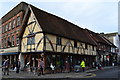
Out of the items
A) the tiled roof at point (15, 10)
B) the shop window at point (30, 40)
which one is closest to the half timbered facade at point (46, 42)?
the shop window at point (30, 40)

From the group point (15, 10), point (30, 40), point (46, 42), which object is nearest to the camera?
point (46, 42)

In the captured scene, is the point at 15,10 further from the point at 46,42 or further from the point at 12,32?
the point at 46,42

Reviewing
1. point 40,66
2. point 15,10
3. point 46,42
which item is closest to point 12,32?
point 15,10

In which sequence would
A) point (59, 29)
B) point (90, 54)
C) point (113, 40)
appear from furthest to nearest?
point (113, 40) < point (90, 54) < point (59, 29)

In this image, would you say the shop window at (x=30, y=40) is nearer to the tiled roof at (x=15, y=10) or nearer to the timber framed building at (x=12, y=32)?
the timber framed building at (x=12, y=32)

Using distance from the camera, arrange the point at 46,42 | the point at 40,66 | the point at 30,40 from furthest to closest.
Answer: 1. the point at 30,40
2. the point at 46,42
3. the point at 40,66

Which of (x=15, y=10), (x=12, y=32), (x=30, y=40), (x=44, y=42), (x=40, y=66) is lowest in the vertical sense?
(x=40, y=66)

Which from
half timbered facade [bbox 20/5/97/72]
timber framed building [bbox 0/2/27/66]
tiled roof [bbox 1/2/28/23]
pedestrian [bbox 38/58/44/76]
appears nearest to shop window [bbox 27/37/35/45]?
half timbered facade [bbox 20/5/97/72]

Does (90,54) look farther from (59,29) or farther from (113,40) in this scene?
(113,40)

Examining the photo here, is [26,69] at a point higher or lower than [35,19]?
lower

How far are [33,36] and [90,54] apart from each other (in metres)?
13.0

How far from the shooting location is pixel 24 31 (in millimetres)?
21156

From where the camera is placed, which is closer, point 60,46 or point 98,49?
point 60,46

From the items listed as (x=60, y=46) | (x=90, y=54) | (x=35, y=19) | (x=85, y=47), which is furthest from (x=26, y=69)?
(x=90, y=54)
